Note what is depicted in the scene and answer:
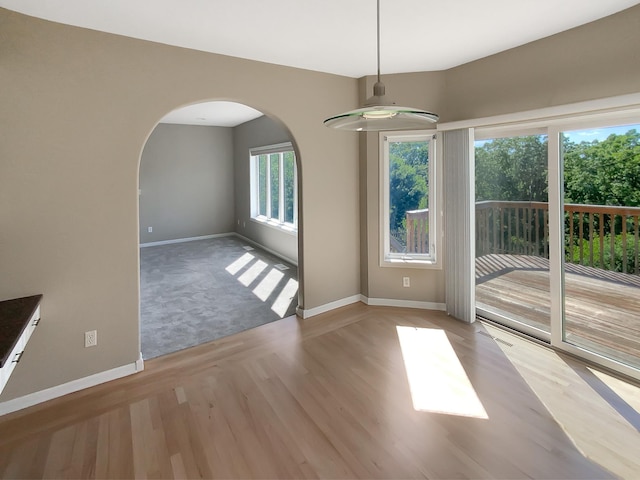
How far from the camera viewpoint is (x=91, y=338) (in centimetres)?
262

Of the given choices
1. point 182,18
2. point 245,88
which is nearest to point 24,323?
point 182,18

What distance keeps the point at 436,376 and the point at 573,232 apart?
1704mm

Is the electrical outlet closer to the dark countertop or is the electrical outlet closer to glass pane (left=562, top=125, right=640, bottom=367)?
the dark countertop

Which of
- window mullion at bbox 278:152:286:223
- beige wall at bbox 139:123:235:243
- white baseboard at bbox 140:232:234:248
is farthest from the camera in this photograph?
white baseboard at bbox 140:232:234:248

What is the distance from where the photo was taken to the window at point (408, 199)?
388 cm

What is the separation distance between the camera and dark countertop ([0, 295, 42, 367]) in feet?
5.30

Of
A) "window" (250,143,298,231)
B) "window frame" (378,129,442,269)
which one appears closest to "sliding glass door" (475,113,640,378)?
"window frame" (378,129,442,269)

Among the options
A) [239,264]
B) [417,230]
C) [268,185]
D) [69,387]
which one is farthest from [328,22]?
[268,185]

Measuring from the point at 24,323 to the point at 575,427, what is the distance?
3278 millimetres

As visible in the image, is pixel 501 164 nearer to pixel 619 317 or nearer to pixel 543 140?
pixel 543 140

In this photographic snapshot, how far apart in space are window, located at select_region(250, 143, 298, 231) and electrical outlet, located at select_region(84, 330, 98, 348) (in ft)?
12.1

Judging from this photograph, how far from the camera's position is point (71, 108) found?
2457 millimetres

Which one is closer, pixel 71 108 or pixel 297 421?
pixel 297 421

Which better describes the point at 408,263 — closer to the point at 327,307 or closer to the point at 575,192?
the point at 327,307
